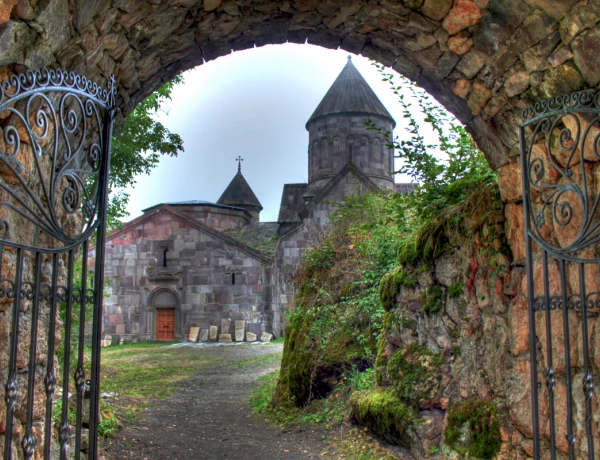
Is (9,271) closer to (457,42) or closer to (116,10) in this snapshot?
(116,10)

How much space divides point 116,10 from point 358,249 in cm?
565

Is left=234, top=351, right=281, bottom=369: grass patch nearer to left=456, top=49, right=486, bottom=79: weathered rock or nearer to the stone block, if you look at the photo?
the stone block

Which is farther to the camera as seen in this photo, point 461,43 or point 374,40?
point 374,40

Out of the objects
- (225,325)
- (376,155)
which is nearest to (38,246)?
(225,325)

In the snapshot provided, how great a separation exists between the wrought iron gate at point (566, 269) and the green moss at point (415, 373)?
1.42 meters

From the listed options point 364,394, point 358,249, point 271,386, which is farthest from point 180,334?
point 364,394

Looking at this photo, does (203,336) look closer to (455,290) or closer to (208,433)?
(208,433)

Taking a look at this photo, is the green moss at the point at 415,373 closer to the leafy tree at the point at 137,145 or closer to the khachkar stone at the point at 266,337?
the leafy tree at the point at 137,145

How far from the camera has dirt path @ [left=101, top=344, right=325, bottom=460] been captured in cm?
587

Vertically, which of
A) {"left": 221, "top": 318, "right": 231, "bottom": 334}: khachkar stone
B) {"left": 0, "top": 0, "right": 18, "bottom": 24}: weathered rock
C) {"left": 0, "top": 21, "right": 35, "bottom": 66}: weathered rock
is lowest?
{"left": 221, "top": 318, "right": 231, "bottom": 334}: khachkar stone

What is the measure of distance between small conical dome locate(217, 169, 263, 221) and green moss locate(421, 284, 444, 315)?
1097 inches

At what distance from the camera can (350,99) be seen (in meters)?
25.3

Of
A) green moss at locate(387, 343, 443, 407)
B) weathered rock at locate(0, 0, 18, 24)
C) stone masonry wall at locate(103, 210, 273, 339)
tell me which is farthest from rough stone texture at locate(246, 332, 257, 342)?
weathered rock at locate(0, 0, 18, 24)

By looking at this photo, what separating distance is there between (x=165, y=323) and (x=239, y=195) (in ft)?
46.8
